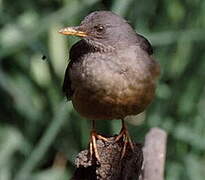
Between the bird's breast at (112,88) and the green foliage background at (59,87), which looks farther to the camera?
the green foliage background at (59,87)

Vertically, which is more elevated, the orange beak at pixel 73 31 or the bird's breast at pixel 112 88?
the orange beak at pixel 73 31

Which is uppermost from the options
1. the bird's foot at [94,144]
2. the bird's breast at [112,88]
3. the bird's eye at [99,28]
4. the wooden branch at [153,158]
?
the bird's eye at [99,28]

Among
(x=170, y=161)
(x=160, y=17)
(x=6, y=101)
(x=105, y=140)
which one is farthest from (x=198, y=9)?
(x=105, y=140)

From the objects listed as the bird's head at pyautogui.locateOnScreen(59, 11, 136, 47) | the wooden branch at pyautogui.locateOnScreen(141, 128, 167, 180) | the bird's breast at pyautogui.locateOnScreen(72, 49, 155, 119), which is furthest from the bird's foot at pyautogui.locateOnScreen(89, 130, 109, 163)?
the bird's head at pyautogui.locateOnScreen(59, 11, 136, 47)

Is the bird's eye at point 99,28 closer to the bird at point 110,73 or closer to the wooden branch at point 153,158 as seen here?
the bird at point 110,73

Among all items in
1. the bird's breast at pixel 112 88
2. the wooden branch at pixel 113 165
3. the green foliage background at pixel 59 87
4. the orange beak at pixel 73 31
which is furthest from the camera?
the green foliage background at pixel 59 87

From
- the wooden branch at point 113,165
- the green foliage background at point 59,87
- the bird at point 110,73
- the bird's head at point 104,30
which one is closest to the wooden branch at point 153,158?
the wooden branch at point 113,165

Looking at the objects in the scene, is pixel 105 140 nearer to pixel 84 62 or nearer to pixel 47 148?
pixel 84 62

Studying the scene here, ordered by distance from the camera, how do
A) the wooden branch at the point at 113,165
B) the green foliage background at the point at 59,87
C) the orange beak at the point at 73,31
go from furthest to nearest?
the green foliage background at the point at 59,87 < the orange beak at the point at 73,31 < the wooden branch at the point at 113,165

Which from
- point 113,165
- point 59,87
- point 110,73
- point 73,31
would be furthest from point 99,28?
point 59,87
